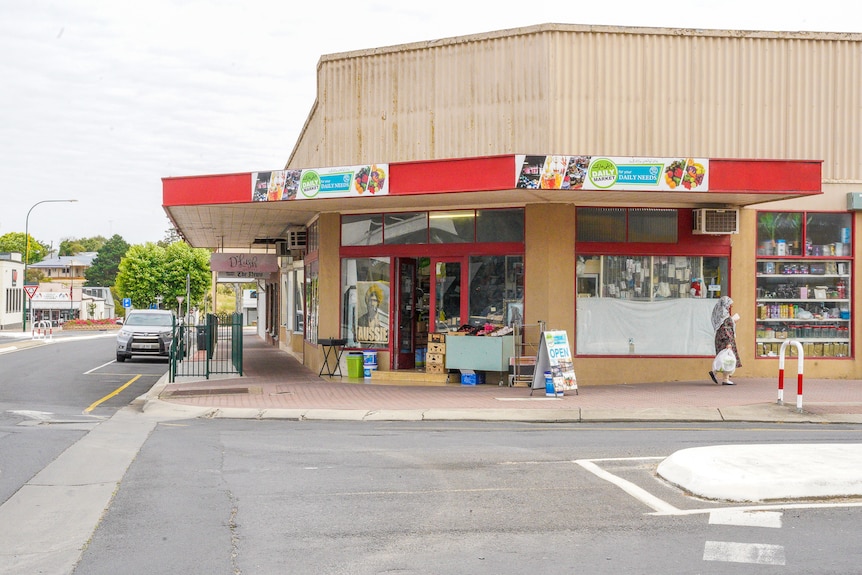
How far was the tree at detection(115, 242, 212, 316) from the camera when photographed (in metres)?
93.9

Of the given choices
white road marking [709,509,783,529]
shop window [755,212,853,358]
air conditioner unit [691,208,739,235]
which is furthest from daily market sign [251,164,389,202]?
white road marking [709,509,783,529]

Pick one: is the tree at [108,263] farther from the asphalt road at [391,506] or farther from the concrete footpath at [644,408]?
the asphalt road at [391,506]

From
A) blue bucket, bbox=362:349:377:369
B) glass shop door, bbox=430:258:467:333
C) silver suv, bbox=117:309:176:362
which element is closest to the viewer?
glass shop door, bbox=430:258:467:333

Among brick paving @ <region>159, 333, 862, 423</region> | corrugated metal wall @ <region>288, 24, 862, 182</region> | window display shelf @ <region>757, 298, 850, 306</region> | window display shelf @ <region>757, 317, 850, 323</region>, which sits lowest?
brick paving @ <region>159, 333, 862, 423</region>

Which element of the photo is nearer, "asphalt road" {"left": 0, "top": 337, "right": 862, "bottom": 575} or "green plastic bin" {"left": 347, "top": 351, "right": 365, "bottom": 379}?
"asphalt road" {"left": 0, "top": 337, "right": 862, "bottom": 575}

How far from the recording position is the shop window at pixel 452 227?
18828 millimetres

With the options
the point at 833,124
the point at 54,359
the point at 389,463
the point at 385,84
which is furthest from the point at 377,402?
the point at 54,359

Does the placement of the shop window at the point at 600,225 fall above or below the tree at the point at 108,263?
below

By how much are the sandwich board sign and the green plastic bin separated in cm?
455

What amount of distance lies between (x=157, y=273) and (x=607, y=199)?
8195 cm

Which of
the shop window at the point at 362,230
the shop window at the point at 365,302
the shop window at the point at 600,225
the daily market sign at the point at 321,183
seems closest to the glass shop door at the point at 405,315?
the shop window at the point at 365,302

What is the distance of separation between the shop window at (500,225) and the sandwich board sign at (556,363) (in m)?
2.48

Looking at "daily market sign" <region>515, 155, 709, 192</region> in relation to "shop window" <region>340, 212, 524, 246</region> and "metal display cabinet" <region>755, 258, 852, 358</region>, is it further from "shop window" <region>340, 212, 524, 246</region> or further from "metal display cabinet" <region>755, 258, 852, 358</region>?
"metal display cabinet" <region>755, 258, 852, 358</region>

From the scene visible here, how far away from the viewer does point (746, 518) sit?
24.8 ft
